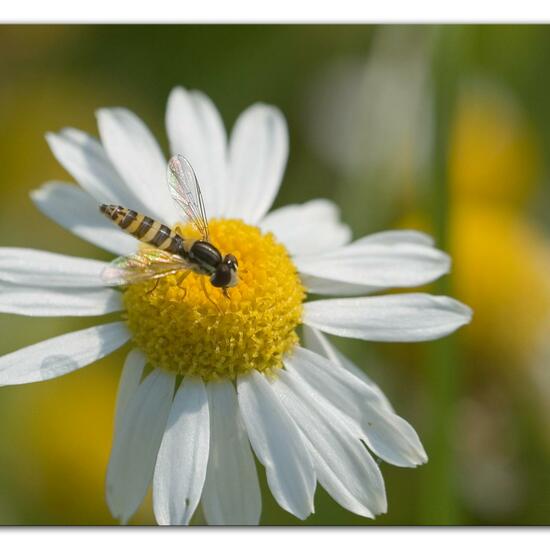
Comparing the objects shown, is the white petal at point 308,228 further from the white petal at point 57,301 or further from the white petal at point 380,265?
the white petal at point 57,301

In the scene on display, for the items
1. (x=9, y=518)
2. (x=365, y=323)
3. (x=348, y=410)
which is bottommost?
(x=9, y=518)

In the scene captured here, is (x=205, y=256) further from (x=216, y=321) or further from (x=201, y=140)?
(x=201, y=140)

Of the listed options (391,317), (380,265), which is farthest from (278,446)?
(380,265)

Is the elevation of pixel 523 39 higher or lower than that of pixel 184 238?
higher

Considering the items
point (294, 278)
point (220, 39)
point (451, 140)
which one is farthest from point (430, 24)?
point (294, 278)
